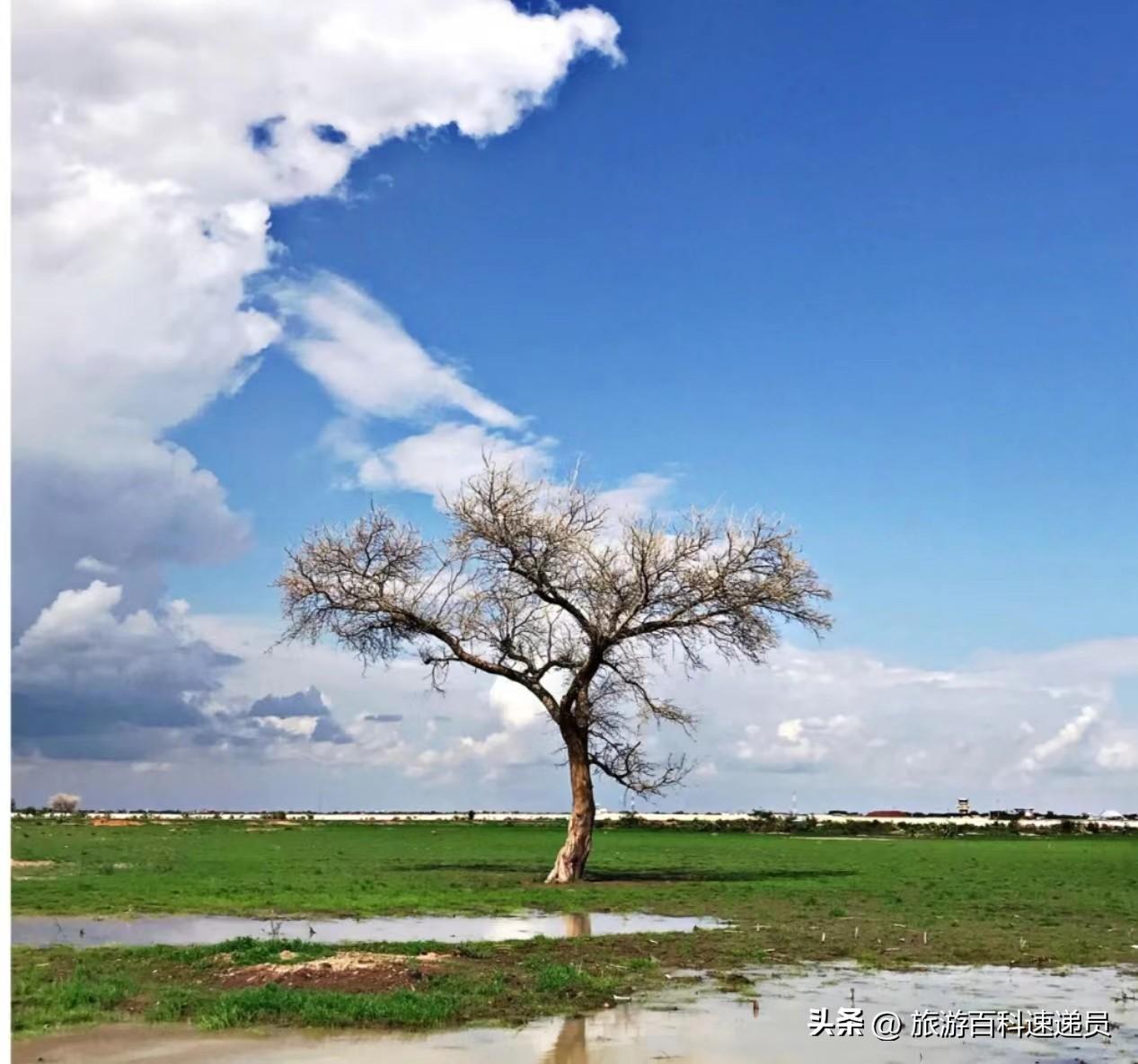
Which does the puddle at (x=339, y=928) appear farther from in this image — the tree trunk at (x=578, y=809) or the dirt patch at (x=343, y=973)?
the tree trunk at (x=578, y=809)

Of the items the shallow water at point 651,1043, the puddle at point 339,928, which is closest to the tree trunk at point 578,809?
the puddle at point 339,928

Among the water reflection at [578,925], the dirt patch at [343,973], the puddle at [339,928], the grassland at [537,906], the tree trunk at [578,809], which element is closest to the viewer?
the grassland at [537,906]

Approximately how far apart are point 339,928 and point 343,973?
26.1 feet

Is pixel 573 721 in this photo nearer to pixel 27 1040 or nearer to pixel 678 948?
pixel 678 948

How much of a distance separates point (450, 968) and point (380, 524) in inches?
858

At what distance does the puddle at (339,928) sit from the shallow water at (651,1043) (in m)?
7.13

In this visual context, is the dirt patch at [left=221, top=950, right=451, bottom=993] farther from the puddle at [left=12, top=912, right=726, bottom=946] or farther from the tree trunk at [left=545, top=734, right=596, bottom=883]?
the tree trunk at [left=545, top=734, right=596, bottom=883]

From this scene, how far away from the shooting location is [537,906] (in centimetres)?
2911

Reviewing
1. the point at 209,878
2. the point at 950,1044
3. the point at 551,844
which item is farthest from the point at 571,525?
the point at 551,844

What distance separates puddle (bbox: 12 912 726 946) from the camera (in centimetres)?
2170

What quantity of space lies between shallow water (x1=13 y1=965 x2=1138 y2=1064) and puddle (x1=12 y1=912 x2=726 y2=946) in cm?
713

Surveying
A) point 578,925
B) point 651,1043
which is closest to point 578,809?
point 578,925

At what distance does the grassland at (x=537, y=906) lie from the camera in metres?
14.9

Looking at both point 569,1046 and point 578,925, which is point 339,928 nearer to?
point 578,925
